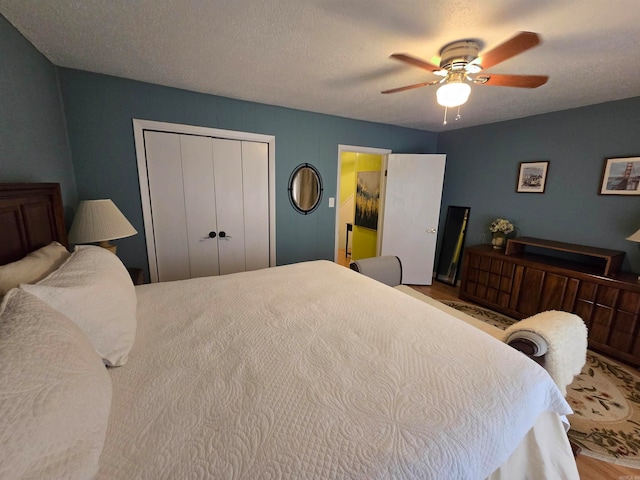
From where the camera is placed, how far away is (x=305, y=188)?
3.23 metres

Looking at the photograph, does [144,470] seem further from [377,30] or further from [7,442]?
[377,30]

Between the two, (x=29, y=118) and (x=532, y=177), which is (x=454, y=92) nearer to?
(x=532, y=177)

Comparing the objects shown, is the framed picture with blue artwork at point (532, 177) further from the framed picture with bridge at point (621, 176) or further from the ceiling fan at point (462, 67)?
the ceiling fan at point (462, 67)

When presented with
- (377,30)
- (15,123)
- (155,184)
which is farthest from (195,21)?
(155,184)

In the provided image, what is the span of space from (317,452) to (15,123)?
2.29 meters

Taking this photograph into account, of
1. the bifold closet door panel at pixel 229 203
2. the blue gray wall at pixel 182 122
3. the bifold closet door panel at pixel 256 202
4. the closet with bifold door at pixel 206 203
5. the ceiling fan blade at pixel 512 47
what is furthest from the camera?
the bifold closet door panel at pixel 256 202

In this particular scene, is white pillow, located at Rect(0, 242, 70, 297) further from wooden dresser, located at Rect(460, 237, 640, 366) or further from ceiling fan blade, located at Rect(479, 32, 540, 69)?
wooden dresser, located at Rect(460, 237, 640, 366)

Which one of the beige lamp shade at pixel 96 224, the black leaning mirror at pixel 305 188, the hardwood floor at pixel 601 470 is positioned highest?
the black leaning mirror at pixel 305 188

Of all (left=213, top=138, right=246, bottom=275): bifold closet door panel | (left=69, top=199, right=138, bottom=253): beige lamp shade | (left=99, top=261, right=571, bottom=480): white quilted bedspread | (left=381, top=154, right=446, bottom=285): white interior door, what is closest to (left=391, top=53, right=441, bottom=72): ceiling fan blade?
(left=99, top=261, right=571, bottom=480): white quilted bedspread

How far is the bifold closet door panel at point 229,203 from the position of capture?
2.72 m

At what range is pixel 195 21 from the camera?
1.45 metres

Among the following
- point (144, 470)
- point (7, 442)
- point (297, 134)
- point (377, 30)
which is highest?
point (377, 30)

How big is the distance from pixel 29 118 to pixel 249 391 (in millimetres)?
2173

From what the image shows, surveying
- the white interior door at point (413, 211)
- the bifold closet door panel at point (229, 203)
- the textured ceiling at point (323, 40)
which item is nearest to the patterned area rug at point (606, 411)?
the white interior door at point (413, 211)
